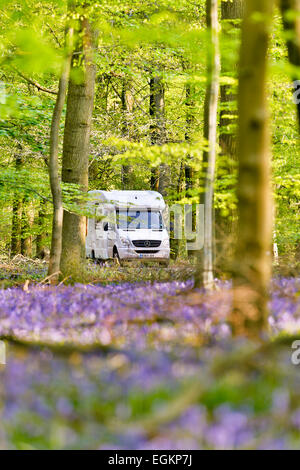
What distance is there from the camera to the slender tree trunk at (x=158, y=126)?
74.9 ft

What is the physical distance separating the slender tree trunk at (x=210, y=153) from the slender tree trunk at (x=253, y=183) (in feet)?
7.43

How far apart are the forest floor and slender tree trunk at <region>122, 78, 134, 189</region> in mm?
18791

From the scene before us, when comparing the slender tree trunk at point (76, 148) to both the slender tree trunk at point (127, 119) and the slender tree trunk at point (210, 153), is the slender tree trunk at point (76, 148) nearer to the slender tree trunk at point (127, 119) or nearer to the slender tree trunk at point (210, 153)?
the slender tree trunk at point (210, 153)

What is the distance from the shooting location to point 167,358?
278 centimetres

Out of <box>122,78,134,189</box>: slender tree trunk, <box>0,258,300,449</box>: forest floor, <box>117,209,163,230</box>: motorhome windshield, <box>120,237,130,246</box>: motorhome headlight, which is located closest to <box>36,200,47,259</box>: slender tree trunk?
<box>122,78,134,189</box>: slender tree trunk

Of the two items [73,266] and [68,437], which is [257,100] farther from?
[73,266]

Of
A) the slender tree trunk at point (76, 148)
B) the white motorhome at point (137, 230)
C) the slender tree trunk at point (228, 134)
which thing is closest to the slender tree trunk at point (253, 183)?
the slender tree trunk at point (228, 134)

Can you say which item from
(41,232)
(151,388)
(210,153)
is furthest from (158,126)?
(151,388)

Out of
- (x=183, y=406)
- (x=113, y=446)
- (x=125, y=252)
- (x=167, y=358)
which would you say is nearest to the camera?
(x=113, y=446)

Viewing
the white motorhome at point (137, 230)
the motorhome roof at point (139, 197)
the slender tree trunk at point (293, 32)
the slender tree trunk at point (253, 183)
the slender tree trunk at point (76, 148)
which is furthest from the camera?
the white motorhome at point (137, 230)

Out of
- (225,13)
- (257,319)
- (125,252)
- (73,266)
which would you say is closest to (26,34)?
(257,319)

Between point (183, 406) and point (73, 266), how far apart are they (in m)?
8.49

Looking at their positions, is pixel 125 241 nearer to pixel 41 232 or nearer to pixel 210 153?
pixel 41 232

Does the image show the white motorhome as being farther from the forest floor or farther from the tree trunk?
the forest floor
